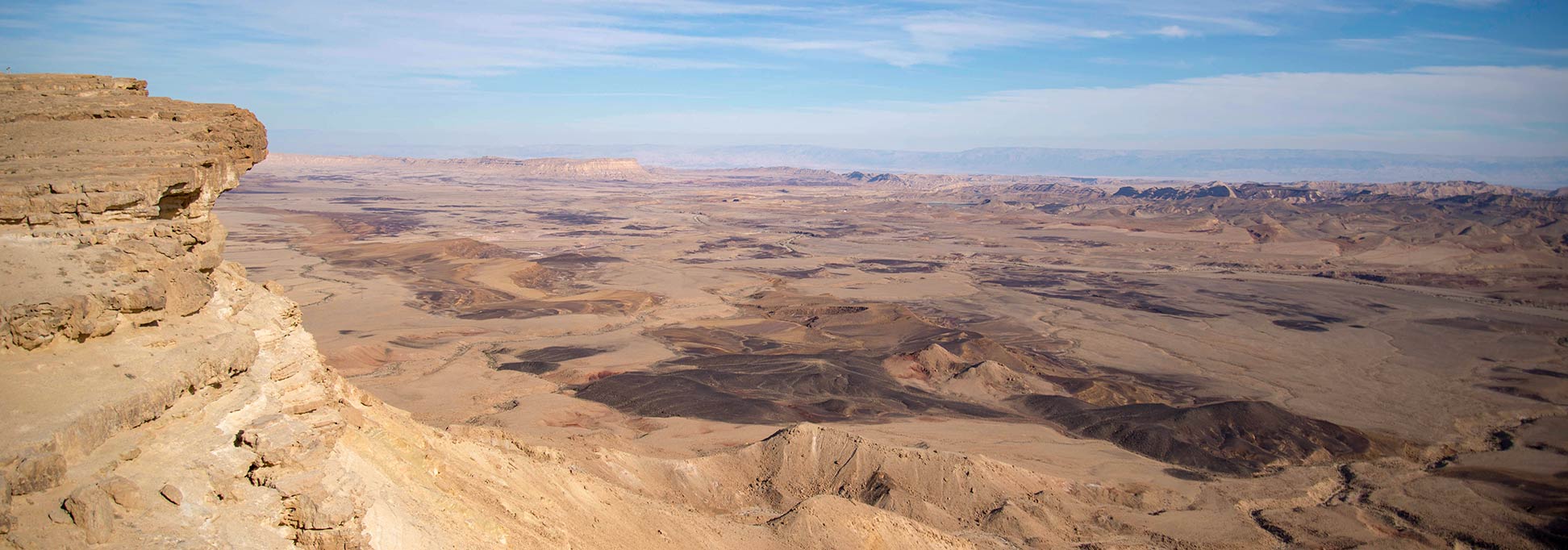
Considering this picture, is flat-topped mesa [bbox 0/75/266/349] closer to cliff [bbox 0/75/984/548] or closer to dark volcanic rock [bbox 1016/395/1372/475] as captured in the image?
cliff [bbox 0/75/984/548]

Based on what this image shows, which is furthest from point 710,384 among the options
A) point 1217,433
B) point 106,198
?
point 106,198

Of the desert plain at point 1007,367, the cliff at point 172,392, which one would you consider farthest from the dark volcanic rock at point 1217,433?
the cliff at point 172,392

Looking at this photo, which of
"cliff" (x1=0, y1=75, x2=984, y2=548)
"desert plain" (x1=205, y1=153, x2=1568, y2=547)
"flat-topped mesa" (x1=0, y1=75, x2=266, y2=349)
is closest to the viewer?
"cliff" (x1=0, y1=75, x2=984, y2=548)

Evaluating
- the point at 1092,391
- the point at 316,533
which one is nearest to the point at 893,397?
the point at 1092,391

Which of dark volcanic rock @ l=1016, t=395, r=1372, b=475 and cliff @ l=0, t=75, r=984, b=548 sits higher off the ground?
cliff @ l=0, t=75, r=984, b=548

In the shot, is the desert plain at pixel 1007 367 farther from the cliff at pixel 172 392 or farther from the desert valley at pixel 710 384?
the cliff at pixel 172 392

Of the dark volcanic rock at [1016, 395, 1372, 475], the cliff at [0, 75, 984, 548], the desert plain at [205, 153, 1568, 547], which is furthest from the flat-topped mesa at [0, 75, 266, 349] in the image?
A: the dark volcanic rock at [1016, 395, 1372, 475]
